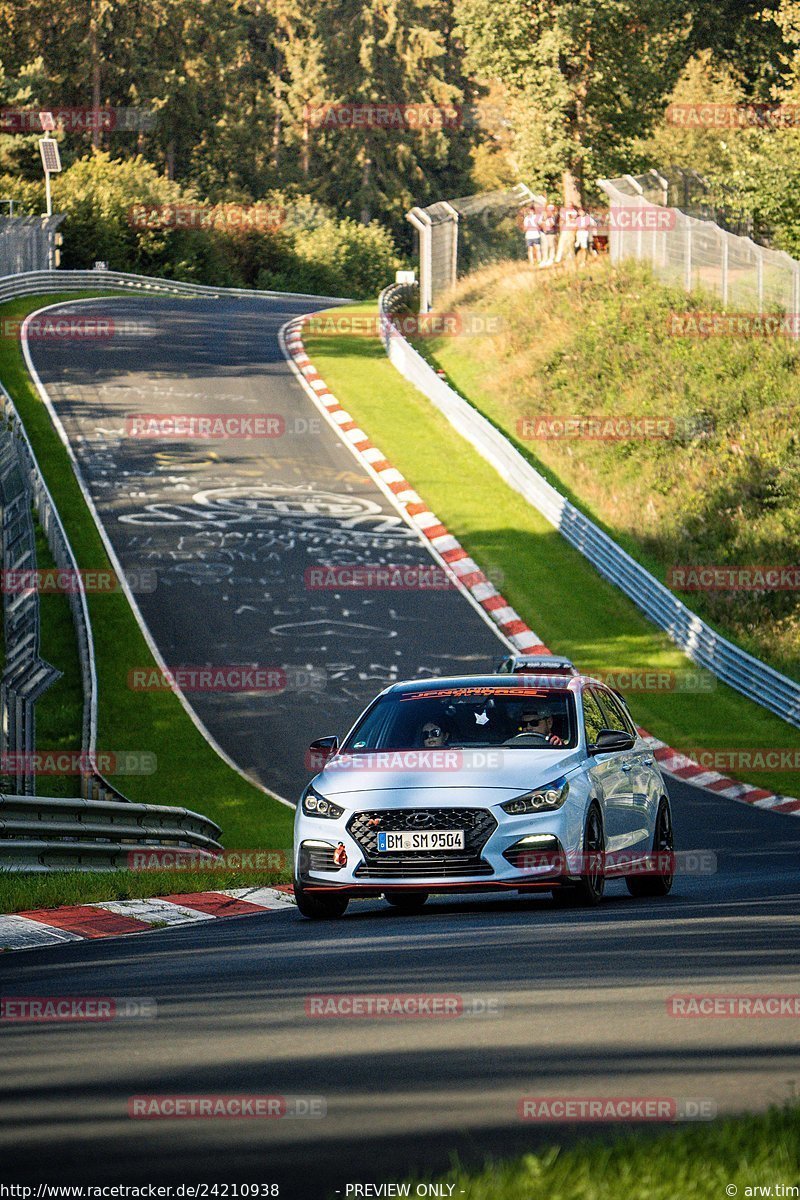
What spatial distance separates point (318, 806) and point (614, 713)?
2.94 meters

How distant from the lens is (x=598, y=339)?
44.2 m

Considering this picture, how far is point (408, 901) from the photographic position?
1334 cm

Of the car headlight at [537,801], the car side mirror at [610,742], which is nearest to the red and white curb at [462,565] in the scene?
the car side mirror at [610,742]

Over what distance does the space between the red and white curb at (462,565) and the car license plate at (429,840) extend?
12.7 feet

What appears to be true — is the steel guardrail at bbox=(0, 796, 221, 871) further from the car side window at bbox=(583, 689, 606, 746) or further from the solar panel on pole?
the solar panel on pole

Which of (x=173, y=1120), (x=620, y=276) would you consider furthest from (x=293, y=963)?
(x=620, y=276)

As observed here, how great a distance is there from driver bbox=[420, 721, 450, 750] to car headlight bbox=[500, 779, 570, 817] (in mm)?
1069

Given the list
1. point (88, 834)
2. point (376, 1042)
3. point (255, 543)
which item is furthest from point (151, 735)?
point (376, 1042)

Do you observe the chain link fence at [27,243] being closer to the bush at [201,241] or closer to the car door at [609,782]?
the bush at [201,241]

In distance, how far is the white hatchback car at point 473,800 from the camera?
1170 centimetres

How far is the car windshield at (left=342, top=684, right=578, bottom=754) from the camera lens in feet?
41.9

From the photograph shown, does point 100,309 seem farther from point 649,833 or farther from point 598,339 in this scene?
point 649,833

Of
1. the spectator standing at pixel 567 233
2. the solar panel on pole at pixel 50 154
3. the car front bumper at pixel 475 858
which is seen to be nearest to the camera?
the car front bumper at pixel 475 858

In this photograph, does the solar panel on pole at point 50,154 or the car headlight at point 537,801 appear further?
the solar panel on pole at point 50,154
